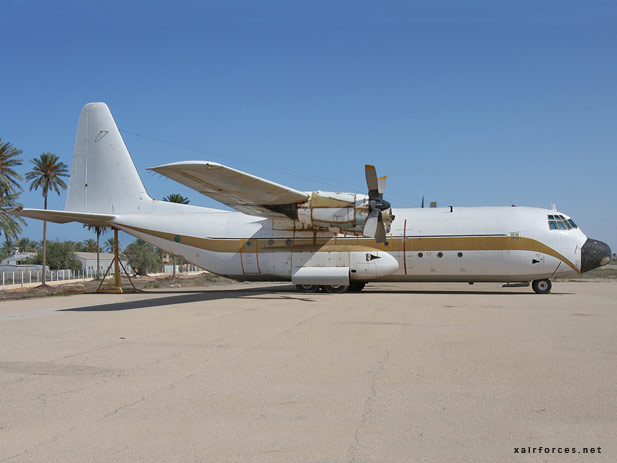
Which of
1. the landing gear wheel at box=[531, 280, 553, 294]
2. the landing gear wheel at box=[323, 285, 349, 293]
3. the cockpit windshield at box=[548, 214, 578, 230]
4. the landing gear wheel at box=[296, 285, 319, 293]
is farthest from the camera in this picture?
the landing gear wheel at box=[296, 285, 319, 293]

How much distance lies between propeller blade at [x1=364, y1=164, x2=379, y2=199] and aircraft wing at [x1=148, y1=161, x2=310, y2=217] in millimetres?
2377

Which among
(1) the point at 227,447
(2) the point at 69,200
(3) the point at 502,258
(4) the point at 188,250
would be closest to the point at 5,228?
(2) the point at 69,200

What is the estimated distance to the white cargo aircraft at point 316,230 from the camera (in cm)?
1920

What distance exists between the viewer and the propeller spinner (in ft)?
61.6

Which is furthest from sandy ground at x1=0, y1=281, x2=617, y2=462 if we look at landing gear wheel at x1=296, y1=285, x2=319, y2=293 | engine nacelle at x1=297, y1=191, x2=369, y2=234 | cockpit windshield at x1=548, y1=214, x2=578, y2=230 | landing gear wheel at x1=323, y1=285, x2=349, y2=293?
landing gear wheel at x1=296, y1=285, x2=319, y2=293

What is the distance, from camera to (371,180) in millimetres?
18859

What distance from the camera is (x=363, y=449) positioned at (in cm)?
402

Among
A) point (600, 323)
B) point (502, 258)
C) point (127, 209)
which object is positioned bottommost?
point (600, 323)

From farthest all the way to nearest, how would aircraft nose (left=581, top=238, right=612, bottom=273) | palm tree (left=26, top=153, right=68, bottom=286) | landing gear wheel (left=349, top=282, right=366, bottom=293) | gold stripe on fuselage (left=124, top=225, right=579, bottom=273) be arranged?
palm tree (left=26, top=153, right=68, bottom=286) → landing gear wheel (left=349, top=282, right=366, bottom=293) → gold stripe on fuselage (left=124, top=225, right=579, bottom=273) → aircraft nose (left=581, top=238, right=612, bottom=273)

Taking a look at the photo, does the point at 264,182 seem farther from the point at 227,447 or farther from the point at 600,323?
the point at 227,447

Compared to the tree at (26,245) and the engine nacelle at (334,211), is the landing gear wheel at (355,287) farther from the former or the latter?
the tree at (26,245)

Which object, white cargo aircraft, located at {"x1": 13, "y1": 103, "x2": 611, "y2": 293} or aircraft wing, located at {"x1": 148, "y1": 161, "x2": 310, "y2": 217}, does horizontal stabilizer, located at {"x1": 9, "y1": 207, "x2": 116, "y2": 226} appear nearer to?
white cargo aircraft, located at {"x1": 13, "y1": 103, "x2": 611, "y2": 293}

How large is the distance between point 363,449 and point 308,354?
3.87 meters

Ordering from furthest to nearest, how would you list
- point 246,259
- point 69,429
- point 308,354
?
point 246,259, point 308,354, point 69,429
